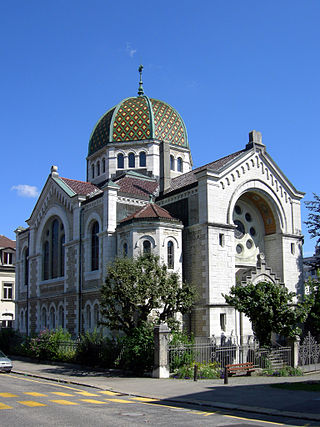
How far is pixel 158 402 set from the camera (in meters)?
17.5

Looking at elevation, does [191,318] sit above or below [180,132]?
below

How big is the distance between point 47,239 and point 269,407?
31.1 metres

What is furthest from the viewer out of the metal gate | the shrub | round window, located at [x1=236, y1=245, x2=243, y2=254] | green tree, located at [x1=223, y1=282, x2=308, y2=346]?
round window, located at [x1=236, y1=245, x2=243, y2=254]

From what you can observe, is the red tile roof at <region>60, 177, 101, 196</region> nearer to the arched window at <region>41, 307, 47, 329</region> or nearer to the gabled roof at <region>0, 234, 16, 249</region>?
the arched window at <region>41, 307, 47, 329</region>

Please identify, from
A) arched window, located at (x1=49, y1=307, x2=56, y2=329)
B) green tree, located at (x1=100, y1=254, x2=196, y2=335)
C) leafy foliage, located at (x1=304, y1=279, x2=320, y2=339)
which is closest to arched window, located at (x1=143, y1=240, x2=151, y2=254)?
green tree, located at (x1=100, y1=254, x2=196, y2=335)

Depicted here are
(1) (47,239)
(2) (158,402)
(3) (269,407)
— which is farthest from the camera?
(1) (47,239)

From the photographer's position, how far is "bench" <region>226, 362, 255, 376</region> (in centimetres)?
2393

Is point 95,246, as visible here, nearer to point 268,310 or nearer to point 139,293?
point 139,293

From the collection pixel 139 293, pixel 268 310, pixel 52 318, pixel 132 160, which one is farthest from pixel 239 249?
pixel 52 318

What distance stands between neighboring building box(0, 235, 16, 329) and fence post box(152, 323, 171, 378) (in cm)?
3505

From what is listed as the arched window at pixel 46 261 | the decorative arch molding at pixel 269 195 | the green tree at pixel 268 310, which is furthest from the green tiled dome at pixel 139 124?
the green tree at pixel 268 310

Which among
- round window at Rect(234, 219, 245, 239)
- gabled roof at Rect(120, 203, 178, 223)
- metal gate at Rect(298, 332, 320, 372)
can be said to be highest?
gabled roof at Rect(120, 203, 178, 223)

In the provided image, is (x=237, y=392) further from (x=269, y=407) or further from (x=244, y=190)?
(x=244, y=190)

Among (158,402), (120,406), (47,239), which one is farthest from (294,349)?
(47,239)
